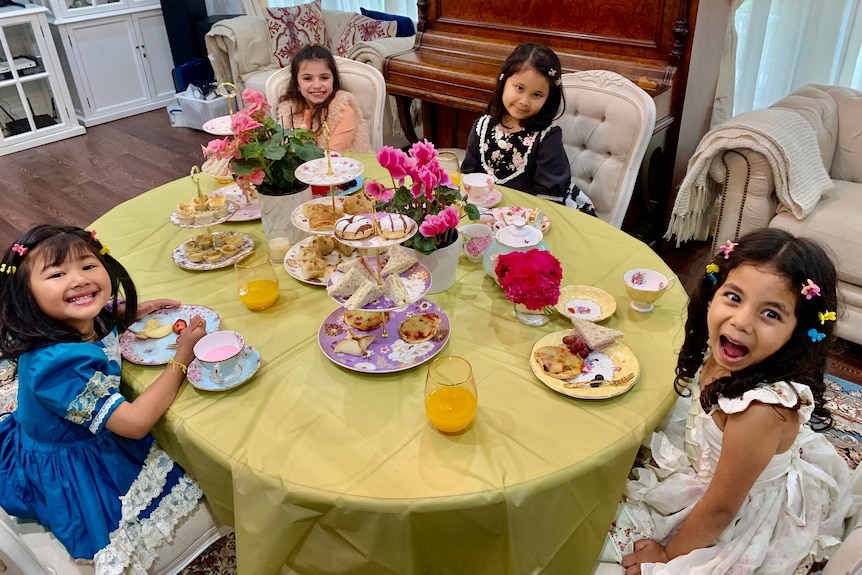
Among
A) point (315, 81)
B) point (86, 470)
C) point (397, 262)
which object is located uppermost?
point (315, 81)

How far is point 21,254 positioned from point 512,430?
100 centimetres

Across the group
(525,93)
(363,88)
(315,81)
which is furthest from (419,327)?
(363,88)

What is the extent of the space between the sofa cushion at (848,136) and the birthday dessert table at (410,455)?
188cm

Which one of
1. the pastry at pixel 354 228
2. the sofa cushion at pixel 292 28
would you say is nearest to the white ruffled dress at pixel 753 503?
the pastry at pixel 354 228

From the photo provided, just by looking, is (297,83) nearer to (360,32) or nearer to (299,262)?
(299,262)

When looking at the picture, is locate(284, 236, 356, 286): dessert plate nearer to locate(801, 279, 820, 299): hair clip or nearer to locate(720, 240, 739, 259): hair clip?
locate(720, 240, 739, 259): hair clip

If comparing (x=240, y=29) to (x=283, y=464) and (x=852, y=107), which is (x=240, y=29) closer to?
(x=852, y=107)

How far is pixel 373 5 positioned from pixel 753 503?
451 centimetres

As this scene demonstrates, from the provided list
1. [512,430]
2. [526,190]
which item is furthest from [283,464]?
[526,190]

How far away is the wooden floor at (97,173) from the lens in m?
3.60

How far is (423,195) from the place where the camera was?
1.40 metres

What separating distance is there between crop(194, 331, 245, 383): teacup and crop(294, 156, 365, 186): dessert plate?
1.37 ft

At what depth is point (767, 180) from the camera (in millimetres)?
2416

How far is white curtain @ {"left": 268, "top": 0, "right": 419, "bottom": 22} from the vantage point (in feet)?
14.7
